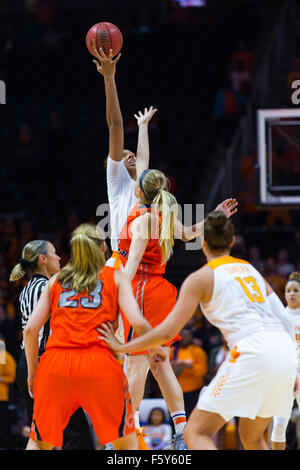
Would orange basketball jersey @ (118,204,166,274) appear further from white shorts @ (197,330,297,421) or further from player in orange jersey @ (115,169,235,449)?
white shorts @ (197,330,297,421)

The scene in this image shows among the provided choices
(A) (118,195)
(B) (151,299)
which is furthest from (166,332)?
(A) (118,195)

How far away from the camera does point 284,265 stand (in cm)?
1195

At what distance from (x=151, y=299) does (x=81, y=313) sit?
1261 millimetres

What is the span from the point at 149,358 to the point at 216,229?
1.45 m

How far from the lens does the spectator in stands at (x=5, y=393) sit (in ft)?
31.6

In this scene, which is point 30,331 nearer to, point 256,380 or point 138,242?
point 138,242

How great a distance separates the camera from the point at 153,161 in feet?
47.6

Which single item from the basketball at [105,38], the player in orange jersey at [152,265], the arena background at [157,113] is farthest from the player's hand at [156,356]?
the arena background at [157,113]

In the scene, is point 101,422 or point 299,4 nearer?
point 101,422

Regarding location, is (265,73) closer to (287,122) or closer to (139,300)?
(287,122)

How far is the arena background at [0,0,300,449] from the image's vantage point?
13.1 metres

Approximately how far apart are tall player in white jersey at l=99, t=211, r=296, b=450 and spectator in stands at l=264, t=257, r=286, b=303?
256 inches

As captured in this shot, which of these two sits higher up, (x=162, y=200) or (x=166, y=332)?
(x=162, y=200)
